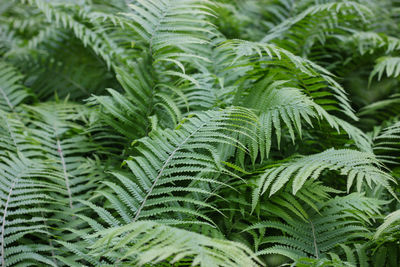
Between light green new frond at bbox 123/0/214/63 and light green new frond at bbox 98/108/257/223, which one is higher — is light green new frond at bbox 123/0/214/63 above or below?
above

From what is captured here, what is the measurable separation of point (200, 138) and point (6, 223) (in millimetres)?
765

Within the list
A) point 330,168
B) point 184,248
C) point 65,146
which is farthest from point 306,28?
point 184,248

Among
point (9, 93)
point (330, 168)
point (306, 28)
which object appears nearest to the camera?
point (330, 168)

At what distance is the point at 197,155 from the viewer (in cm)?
122

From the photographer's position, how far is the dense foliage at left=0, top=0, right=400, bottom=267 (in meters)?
1.14

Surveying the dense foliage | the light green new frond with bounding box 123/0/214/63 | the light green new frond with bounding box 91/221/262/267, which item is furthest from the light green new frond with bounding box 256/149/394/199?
the light green new frond with bounding box 123/0/214/63

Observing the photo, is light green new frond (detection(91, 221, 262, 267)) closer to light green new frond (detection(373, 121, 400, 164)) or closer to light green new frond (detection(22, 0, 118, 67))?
light green new frond (detection(373, 121, 400, 164))

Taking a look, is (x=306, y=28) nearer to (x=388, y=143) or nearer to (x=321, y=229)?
(x=388, y=143)

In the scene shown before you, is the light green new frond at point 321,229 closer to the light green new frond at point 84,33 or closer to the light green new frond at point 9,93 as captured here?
the light green new frond at point 84,33

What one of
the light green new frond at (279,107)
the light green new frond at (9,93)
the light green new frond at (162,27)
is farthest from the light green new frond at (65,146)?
the light green new frond at (279,107)

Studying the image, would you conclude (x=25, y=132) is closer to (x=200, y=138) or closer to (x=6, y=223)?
(x=6, y=223)

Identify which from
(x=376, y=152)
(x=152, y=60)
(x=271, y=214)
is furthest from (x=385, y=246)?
(x=152, y=60)

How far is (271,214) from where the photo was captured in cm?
130

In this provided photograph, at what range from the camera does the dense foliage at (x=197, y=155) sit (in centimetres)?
114
